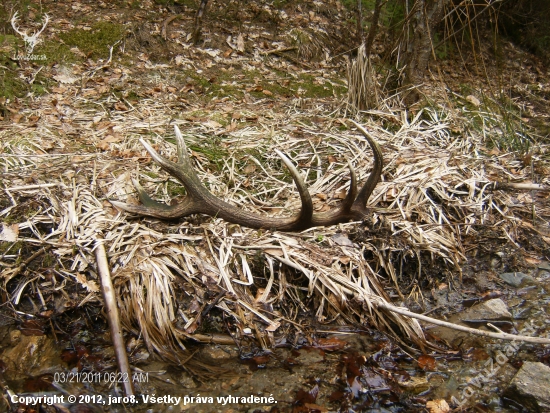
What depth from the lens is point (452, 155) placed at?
14.5 ft

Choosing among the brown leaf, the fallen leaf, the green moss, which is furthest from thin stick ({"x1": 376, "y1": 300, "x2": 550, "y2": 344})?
the green moss

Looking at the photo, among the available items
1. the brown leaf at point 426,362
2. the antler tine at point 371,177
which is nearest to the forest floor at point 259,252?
the brown leaf at point 426,362

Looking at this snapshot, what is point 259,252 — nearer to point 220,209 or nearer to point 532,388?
point 220,209

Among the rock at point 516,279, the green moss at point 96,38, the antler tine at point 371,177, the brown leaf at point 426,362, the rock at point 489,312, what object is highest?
the antler tine at point 371,177

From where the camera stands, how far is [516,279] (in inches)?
145

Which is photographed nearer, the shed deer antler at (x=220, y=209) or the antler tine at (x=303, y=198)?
the antler tine at (x=303, y=198)

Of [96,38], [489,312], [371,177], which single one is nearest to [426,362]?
[489,312]

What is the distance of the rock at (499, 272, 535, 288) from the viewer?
3648 mm

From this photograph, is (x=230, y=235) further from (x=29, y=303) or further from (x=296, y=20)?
(x=296, y=20)

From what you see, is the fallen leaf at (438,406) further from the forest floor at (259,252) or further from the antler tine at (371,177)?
the antler tine at (371,177)

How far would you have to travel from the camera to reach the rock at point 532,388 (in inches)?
96.3

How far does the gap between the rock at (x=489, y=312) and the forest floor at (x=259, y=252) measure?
13 millimetres

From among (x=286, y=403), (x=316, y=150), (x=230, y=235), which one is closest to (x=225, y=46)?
(x=316, y=150)

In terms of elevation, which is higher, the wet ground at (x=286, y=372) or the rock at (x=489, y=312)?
the rock at (x=489, y=312)
